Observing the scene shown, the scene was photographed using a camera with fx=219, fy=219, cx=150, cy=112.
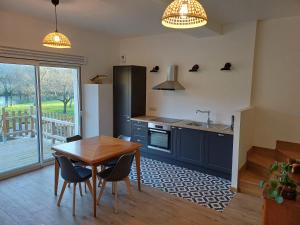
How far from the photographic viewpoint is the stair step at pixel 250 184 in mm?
3379

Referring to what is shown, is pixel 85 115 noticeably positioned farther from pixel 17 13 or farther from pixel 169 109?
pixel 17 13

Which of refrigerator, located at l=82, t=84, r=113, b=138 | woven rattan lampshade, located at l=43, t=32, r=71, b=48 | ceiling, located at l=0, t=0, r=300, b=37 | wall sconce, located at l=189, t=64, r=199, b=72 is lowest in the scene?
refrigerator, located at l=82, t=84, r=113, b=138

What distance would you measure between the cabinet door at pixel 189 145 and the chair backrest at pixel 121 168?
1634 mm

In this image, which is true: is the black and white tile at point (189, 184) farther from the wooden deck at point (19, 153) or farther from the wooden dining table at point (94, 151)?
the wooden deck at point (19, 153)

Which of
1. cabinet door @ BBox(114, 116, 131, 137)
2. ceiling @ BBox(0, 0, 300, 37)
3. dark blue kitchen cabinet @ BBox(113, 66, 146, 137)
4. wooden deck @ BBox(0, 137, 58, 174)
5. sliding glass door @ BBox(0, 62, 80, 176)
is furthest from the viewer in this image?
cabinet door @ BBox(114, 116, 131, 137)

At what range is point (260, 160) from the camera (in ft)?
12.3

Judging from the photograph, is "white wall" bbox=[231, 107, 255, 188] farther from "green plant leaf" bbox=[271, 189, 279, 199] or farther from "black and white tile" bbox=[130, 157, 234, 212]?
"green plant leaf" bbox=[271, 189, 279, 199]

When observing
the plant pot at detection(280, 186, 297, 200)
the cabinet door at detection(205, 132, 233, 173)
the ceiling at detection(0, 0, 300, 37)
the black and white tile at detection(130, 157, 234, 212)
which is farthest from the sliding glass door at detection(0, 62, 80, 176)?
the plant pot at detection(280, 186, 297, 200)

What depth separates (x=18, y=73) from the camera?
3.91 metres

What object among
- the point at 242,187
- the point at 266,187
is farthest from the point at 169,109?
the point at 266,187

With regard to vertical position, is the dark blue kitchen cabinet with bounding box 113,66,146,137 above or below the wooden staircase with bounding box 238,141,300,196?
above

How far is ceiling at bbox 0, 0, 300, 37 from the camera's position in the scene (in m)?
3.11

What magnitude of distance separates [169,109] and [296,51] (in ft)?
8.75

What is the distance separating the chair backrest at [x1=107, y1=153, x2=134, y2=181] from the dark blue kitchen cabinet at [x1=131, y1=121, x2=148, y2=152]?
6.43 feet
